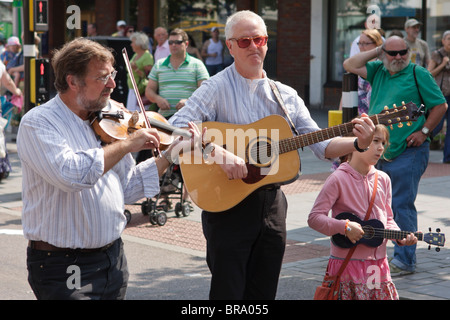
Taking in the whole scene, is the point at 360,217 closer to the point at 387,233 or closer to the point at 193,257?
the point at 387,233

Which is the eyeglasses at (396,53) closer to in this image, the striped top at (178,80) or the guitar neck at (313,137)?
the guitar neck at (313,137)

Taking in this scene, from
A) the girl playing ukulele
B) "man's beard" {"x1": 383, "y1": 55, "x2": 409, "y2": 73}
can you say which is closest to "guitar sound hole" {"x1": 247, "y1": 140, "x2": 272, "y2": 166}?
the girl playing ukulele

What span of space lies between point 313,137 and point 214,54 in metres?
18.7

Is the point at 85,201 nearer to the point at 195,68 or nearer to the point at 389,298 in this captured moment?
the point at 389,298

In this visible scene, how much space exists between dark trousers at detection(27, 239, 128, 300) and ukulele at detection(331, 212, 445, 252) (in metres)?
1.73

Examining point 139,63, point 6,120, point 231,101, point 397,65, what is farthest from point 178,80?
point 231,101

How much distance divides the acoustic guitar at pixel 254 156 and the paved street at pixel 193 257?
199 cm

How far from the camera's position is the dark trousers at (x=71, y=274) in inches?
140

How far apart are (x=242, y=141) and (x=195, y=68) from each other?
18.3 feet

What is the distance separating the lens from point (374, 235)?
4.89 m

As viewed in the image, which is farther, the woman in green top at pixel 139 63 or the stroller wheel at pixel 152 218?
the woman in green top at pixel 139 63

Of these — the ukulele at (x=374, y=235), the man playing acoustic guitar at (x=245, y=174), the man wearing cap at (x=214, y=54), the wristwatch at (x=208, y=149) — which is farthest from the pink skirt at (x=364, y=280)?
the man wearing cap at (x=214, y=54)
